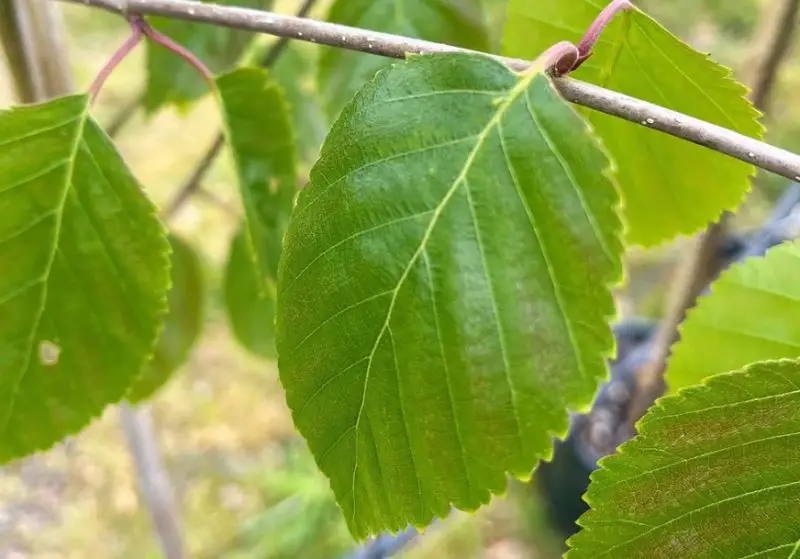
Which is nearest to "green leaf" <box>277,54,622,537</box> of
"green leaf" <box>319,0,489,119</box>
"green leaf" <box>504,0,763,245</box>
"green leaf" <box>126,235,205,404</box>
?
"green leaf" <box>504,0,763,245</box>

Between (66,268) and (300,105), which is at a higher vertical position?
(300,105)

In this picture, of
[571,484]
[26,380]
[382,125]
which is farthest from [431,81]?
[571,484]

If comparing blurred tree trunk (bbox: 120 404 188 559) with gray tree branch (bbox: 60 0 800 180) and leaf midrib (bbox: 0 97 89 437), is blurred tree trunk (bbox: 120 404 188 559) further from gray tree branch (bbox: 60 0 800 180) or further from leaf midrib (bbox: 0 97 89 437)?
gray tree branch (bbox: 60 0 800 180)

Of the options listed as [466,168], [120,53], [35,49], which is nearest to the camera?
[466,168]

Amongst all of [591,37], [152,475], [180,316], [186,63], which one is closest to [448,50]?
[591,37]

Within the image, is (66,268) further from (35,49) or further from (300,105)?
(300,105)

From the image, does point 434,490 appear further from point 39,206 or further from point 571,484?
point 571,484

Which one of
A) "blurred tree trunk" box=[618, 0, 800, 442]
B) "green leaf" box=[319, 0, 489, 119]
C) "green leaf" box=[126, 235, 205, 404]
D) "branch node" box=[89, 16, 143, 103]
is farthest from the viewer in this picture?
"blurred tree trunk" box=[618, 0, 800, 442]
